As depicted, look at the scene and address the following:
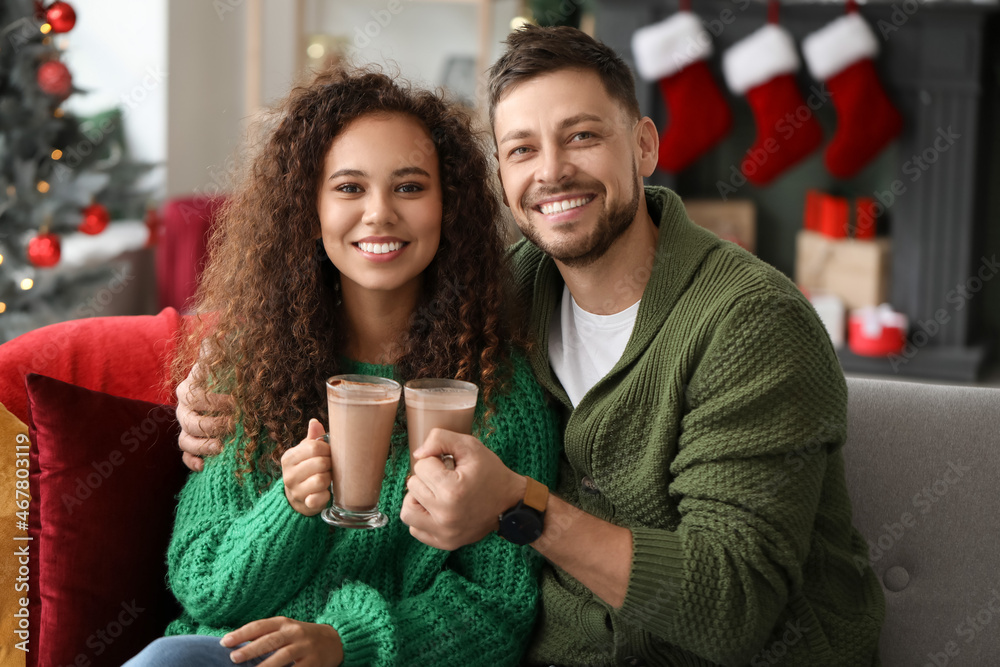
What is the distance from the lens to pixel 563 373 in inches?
65.9

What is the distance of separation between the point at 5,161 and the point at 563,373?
239 centimetres

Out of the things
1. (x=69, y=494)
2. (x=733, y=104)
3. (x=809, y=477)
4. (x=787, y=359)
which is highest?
(x=733, y=104)

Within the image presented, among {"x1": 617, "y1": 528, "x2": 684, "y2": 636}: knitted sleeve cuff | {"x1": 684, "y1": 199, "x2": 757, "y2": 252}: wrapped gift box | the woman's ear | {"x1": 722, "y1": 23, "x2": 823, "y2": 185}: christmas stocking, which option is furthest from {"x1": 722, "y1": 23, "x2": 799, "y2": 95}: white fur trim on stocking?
{"x1": 617, "y1": 528, "x2": 684, "y2": 636}: knitted sleeve cuff

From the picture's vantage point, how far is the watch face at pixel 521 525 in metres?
1.34

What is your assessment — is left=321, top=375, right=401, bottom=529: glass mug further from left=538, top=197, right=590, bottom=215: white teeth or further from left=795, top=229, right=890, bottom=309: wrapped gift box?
left=795, top=229, right=890, bottom=309: wrapped gift box

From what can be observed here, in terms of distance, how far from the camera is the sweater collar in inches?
60.3

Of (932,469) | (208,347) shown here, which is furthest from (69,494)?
(932,469)

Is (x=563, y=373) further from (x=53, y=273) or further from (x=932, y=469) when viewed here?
(x=53, y=273)

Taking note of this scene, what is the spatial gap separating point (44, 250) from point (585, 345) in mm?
2223

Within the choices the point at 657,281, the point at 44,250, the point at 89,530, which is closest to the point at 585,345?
the point at 657,281

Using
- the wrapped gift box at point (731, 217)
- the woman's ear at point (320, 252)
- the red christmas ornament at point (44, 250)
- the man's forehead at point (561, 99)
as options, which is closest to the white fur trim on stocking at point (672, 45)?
the wrapped gift box at point (731, 217)

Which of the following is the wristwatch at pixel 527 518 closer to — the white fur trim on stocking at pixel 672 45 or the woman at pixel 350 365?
the woman at pixel 350 365

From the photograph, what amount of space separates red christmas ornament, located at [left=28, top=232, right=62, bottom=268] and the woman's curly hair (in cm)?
168

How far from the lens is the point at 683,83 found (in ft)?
13.8
